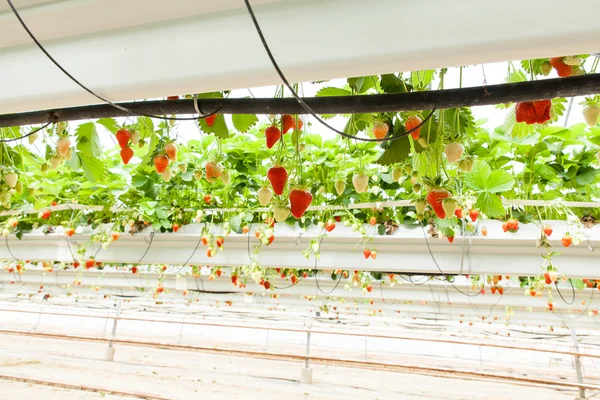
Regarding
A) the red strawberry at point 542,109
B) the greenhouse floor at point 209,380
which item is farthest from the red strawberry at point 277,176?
the greenhouse floor at point 209,380

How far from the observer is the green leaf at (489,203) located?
2727 mm

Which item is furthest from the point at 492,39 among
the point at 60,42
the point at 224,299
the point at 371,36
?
the point at 224,299

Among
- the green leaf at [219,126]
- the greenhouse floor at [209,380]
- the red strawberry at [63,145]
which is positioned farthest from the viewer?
the greenhouse floor at [209,380]

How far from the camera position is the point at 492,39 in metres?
0.78

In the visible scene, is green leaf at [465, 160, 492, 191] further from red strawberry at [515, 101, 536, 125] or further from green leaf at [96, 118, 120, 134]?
green leaf at [96, 118, 120, 134]

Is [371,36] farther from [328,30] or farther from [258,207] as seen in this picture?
[258,207]

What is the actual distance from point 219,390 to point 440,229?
376 centimetres

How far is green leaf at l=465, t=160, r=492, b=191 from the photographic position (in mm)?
2570

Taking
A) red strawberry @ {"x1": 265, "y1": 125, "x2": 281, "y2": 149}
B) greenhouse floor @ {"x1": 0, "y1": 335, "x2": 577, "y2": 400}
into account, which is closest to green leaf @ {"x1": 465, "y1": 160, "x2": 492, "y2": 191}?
red strawberry @ {"x1": 265, "y1": 125, "x2": 281, "y2": 149}

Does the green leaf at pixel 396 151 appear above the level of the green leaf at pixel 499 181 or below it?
below

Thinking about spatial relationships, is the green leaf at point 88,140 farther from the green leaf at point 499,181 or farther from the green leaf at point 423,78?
the green leaf at point 499,181

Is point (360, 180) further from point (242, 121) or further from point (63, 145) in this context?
point (63, 145)

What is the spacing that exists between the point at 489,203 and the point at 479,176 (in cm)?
23

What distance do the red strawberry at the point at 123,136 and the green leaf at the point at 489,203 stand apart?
200cm
